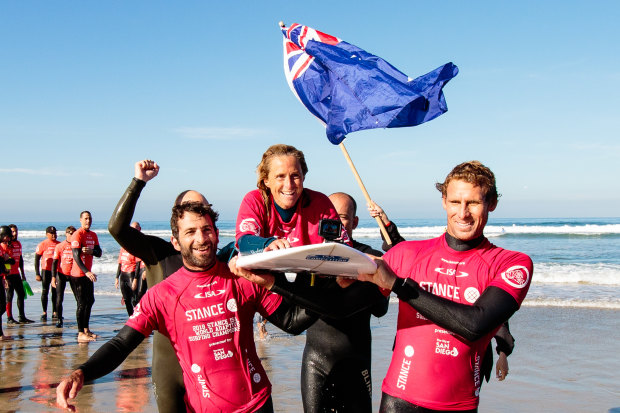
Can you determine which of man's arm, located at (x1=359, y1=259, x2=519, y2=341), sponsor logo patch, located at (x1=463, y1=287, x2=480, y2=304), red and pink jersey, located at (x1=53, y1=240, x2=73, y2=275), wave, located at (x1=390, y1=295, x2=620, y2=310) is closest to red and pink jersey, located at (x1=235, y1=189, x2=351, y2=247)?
sponsor logo patch, located at (x1=463, y1=287, x2=480, y2=304)

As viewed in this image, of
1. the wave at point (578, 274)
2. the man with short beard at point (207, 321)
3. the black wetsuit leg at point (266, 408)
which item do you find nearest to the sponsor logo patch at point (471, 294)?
the man with short beard at point (207, 321)

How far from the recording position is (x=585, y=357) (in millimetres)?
8969

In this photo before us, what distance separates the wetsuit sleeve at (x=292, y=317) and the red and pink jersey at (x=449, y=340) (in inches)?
20.2

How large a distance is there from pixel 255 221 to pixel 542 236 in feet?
140

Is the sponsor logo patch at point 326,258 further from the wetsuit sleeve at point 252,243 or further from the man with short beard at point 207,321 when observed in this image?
the man with short beard at point 207,321

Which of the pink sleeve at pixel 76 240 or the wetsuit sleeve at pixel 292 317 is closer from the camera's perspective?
the wetsuit sleeve at pixel 292 317

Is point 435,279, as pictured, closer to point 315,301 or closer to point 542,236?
point 315,301

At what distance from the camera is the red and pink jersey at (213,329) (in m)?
3.23

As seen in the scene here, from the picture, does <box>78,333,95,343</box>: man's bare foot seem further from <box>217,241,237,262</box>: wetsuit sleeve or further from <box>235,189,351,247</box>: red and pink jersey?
<box>235,189,351,247</box>: red and pink jersey

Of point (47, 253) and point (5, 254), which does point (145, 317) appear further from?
point (47, 253)

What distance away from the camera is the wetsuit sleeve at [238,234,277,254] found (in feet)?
10.7

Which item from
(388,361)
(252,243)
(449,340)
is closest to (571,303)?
(388,361)

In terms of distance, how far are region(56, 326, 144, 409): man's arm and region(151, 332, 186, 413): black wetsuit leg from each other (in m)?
0.55

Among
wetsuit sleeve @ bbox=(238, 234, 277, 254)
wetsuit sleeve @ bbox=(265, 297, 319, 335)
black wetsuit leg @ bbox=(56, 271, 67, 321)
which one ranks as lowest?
black wetsuit leg @ bbox=(56, 271, 67, 321)
